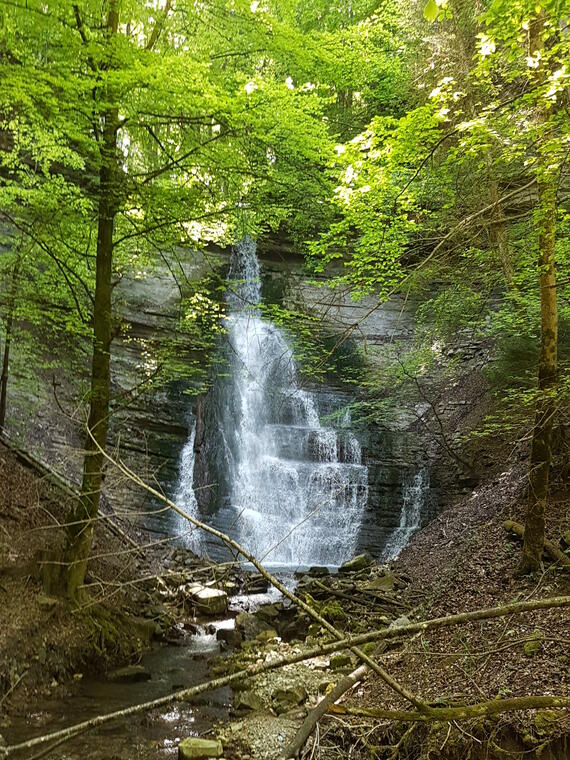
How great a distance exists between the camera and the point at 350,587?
1027 cm

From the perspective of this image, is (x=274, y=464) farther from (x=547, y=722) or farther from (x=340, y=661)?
(x=547, y=722)

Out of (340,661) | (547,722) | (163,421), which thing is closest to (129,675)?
(340,661)

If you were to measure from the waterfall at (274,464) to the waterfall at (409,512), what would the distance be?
110cm

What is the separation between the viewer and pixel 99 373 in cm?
783

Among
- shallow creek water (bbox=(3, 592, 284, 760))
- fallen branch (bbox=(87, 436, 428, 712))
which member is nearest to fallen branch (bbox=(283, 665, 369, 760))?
fallen branch (bbox=(87, 436, 428, 712))

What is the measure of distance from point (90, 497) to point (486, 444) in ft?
36.4

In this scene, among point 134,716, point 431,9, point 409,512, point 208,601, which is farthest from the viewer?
point 409,512

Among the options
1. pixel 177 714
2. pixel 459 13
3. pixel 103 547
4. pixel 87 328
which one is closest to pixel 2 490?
pixel 103 547

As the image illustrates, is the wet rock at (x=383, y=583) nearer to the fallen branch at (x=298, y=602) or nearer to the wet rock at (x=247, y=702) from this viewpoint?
the wet rock at (x=247, y=702)

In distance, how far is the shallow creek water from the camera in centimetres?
516

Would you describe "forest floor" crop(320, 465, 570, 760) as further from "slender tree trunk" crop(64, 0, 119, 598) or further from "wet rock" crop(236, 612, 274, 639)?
"slender tree trunk" crop(64, 0, 119, 598)

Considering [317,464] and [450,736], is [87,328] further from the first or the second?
[317,464]

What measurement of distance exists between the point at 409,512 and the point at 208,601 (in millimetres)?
7436

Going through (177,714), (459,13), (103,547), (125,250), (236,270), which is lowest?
(177,714)
